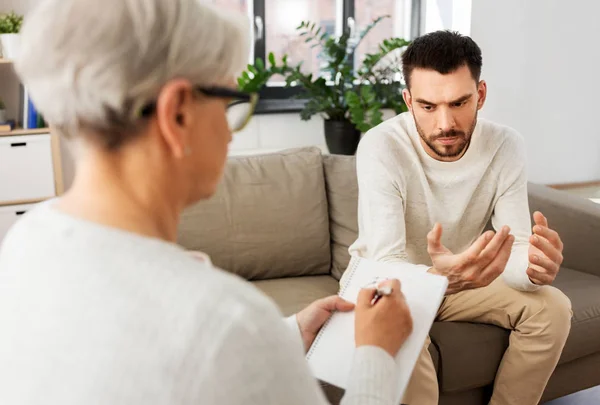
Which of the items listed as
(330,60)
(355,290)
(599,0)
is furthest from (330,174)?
(599,0)

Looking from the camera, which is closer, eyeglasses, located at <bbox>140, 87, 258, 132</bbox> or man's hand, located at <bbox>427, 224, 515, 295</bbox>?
eyeglasses, located at <bbox>140, 87, 258, 132</bbox>

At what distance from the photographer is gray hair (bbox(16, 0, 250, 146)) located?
646 mm

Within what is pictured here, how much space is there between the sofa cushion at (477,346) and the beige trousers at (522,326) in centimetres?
3

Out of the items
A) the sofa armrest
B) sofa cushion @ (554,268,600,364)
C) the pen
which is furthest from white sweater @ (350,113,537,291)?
the pen

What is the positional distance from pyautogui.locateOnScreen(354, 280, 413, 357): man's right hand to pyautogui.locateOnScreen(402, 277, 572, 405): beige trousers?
0.68 m

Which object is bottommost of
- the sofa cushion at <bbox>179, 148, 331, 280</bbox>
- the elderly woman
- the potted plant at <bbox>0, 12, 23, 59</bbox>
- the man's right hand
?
the sofa cushion at <bbox>179, 148, 331, 280</bbox>

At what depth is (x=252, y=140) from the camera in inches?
145

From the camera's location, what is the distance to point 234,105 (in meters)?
0.76

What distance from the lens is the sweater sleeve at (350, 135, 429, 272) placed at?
5.73 ft

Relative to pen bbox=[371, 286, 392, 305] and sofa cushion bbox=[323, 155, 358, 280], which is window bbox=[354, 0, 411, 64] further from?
pen bbox=[371, 286, 392, 305]

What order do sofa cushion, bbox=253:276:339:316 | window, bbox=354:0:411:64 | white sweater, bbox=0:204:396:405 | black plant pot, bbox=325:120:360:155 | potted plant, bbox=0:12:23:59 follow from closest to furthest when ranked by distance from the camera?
→ white sweater, bbox=0:204:396:405, sofa cushion, bbox=253:276:339:316, potted plant, bbox=0:12:23:59, black plant pot, bbox=325:120:360:155, window, bbox=354:0:411:64

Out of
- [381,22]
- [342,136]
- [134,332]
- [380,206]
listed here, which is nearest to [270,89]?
[342,136]

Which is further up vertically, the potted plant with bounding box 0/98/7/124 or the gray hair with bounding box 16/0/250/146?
the gray hair with bounding box 16/0/250/146

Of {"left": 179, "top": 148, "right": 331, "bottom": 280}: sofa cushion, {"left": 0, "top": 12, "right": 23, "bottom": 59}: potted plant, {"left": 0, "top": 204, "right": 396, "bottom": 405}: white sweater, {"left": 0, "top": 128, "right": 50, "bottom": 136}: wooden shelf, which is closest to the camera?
{"left": 0, "top": 204, "right": 396, "bottom": 405}: white sweater
